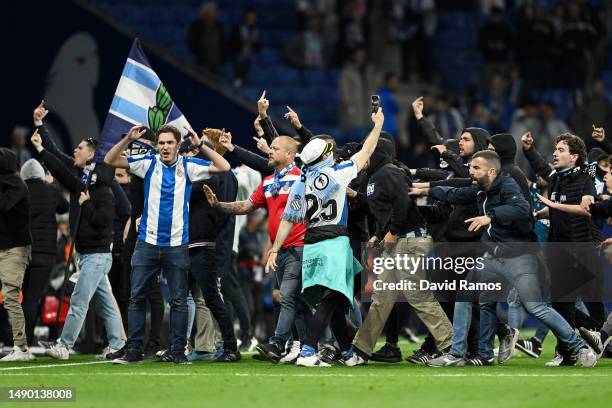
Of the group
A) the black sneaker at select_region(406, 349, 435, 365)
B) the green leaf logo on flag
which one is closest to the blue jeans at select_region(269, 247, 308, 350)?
the black sneaker at select_region(406, 349, 435, 365)

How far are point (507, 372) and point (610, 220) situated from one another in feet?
8.32

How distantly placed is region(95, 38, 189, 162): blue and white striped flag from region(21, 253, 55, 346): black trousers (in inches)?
69.9

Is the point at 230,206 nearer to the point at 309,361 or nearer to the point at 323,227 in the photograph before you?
the point at 323,227

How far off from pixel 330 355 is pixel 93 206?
9.46ft

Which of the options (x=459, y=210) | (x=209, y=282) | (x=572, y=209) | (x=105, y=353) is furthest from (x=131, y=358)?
(x=572, y=209)

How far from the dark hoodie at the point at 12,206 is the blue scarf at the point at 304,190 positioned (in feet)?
9.09

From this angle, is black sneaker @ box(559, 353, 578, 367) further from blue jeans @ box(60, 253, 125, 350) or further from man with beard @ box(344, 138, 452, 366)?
blue jeans @ box(60, 253, 125, 350)

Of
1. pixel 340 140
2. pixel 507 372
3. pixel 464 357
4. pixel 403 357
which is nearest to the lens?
pixel 507 372

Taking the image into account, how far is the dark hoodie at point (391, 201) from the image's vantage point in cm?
1268

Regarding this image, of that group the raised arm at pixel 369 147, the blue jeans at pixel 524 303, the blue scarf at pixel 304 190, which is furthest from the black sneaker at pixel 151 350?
the blue jeans at pixel 524 303

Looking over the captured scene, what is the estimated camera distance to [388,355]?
13.3m

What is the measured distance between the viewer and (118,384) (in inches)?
423

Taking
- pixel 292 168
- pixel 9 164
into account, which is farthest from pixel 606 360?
pixel 9 164

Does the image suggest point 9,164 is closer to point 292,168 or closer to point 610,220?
point 292,168
